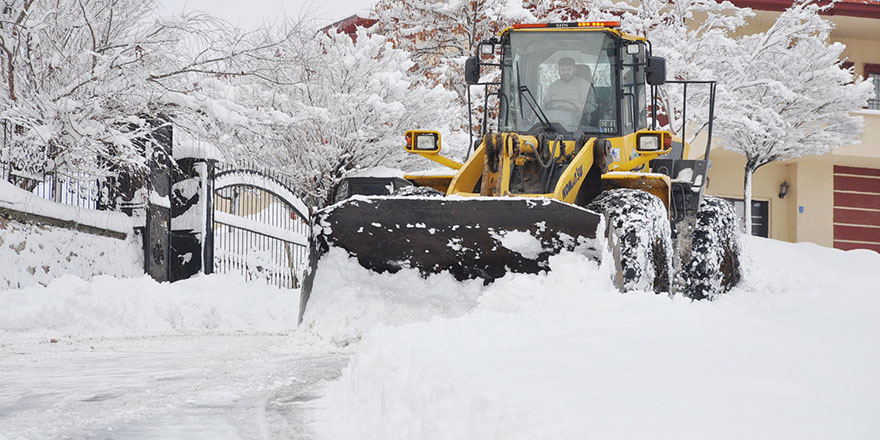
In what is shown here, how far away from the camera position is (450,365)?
4059mm

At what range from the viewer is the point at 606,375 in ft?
11.9

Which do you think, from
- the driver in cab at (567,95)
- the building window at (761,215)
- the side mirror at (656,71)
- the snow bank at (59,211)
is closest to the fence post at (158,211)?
the snow bank at (59,211)

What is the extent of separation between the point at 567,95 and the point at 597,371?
212 inches

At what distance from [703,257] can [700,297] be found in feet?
1.30

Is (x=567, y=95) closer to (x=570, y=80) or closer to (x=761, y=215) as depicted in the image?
(x=570, y=80)

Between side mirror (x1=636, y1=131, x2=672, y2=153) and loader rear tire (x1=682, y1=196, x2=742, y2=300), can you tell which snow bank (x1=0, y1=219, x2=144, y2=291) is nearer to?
side mirror (x1=636, y1=131, x2=672, y2=153)

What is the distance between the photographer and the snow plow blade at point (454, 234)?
6.98 m

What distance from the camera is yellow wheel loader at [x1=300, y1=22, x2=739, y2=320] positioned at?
23.5 ft

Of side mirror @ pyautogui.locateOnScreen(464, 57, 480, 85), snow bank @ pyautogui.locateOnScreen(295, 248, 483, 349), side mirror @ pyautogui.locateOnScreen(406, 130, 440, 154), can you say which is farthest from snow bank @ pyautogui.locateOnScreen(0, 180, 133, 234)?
side mirror @ pyautogui.locateOnScreen(464, 57, 480, 85)

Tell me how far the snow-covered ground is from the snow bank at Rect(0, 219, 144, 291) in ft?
1.49

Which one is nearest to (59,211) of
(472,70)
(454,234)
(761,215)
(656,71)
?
(472,70)

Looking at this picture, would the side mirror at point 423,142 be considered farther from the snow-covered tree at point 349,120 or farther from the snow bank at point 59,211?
the snow-covered tree at point 349,120

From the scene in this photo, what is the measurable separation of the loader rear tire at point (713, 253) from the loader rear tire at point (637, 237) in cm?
146

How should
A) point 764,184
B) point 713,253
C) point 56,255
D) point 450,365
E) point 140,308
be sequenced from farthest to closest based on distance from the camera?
point 764,184, point 56,255, point 140,308, point 713,253, point 450,365
